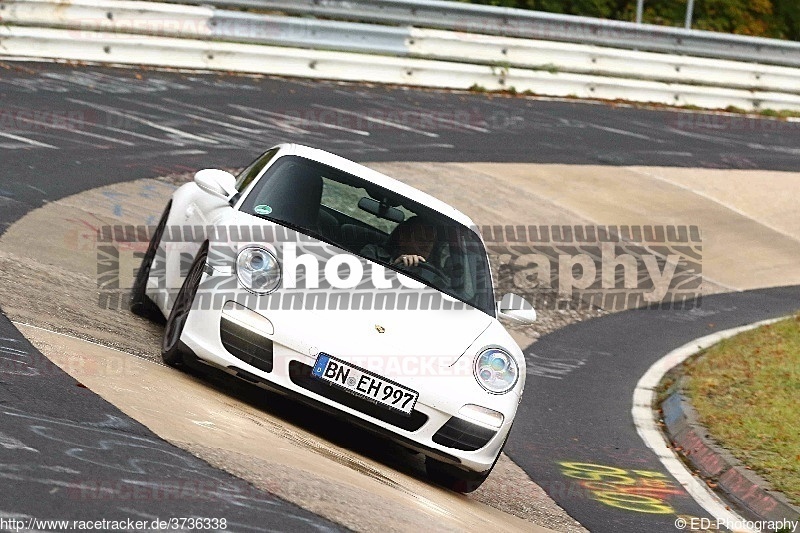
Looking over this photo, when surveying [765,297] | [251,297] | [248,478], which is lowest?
[765,297]

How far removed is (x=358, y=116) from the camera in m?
17.7

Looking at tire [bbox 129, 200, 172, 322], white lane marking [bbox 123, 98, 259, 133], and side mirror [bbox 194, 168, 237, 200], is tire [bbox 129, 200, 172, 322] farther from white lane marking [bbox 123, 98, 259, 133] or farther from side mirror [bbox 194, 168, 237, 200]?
white lane marking [bbox 123, 98, 259, 133]

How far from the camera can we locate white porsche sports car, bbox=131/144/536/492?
642 centimetres

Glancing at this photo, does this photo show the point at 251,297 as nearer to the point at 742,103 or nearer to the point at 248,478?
the point at 248,478

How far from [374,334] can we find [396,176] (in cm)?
879

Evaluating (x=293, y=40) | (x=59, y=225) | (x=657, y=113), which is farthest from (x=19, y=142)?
(x=657, y=113)

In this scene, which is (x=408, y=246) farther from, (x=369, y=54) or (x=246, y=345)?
(x=369, y=54)

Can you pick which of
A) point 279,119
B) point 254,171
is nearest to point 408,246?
point 254,171

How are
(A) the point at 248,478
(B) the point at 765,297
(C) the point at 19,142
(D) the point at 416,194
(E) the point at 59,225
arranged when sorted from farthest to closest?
1. (B) the point at 765,297
2. (C) the point at 19,142
3. (E) the point at 59,225
4. (D) the point at 416,194
5. (A) the point at 248,478

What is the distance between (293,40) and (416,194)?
1228cm

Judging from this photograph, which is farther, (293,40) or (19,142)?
(293,40)

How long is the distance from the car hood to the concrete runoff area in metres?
0.50

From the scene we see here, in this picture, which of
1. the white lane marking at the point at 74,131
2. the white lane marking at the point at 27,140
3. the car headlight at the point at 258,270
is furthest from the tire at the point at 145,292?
the white lane marking at the point at 74,131

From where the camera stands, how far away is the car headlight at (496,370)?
6.66 meters
